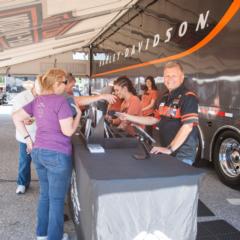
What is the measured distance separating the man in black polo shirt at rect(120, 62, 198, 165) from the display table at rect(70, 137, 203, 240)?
42 centimetres

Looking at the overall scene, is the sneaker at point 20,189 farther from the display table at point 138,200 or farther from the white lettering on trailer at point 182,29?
the white lettering on trailer at point 182,29

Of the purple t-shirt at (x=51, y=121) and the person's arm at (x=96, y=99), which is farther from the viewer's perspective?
the person's arm at (x=96, y=99)

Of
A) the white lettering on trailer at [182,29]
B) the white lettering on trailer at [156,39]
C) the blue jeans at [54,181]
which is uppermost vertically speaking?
the white lettering on trailer at [182,29]

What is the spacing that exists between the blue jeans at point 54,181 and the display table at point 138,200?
330 mm

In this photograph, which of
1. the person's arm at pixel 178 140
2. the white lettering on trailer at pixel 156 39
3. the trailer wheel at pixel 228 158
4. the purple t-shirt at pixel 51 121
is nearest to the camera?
the purple t-shirt at pixel 51 121

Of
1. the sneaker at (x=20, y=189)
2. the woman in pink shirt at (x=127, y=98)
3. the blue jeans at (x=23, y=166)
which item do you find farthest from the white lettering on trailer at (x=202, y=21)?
the sneaker at (x=20, y=189)

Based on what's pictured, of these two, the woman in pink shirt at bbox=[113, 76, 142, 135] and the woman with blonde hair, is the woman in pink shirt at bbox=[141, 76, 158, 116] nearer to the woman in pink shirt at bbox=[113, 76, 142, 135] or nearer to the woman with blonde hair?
the woman in pink shirt at bbox=[113, 76, 142, 135]

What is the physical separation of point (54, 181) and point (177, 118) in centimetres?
99

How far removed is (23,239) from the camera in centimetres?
284

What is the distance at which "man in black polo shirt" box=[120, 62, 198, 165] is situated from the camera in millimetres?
2520

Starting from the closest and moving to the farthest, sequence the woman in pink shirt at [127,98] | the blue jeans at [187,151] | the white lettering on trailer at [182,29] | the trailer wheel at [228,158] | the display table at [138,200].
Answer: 1. the display table at [138,200]
2. the blue jeans at [187,151]
3. the woman in pink shirt at [127,98]
4. the trailer wheel at [228,158]
5. the white lettering on trailer at [182,29]

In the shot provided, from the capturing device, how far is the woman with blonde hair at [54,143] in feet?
7.85

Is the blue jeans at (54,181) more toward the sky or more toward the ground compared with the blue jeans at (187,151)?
more toward the ground

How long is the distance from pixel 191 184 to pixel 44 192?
43.5 inches
